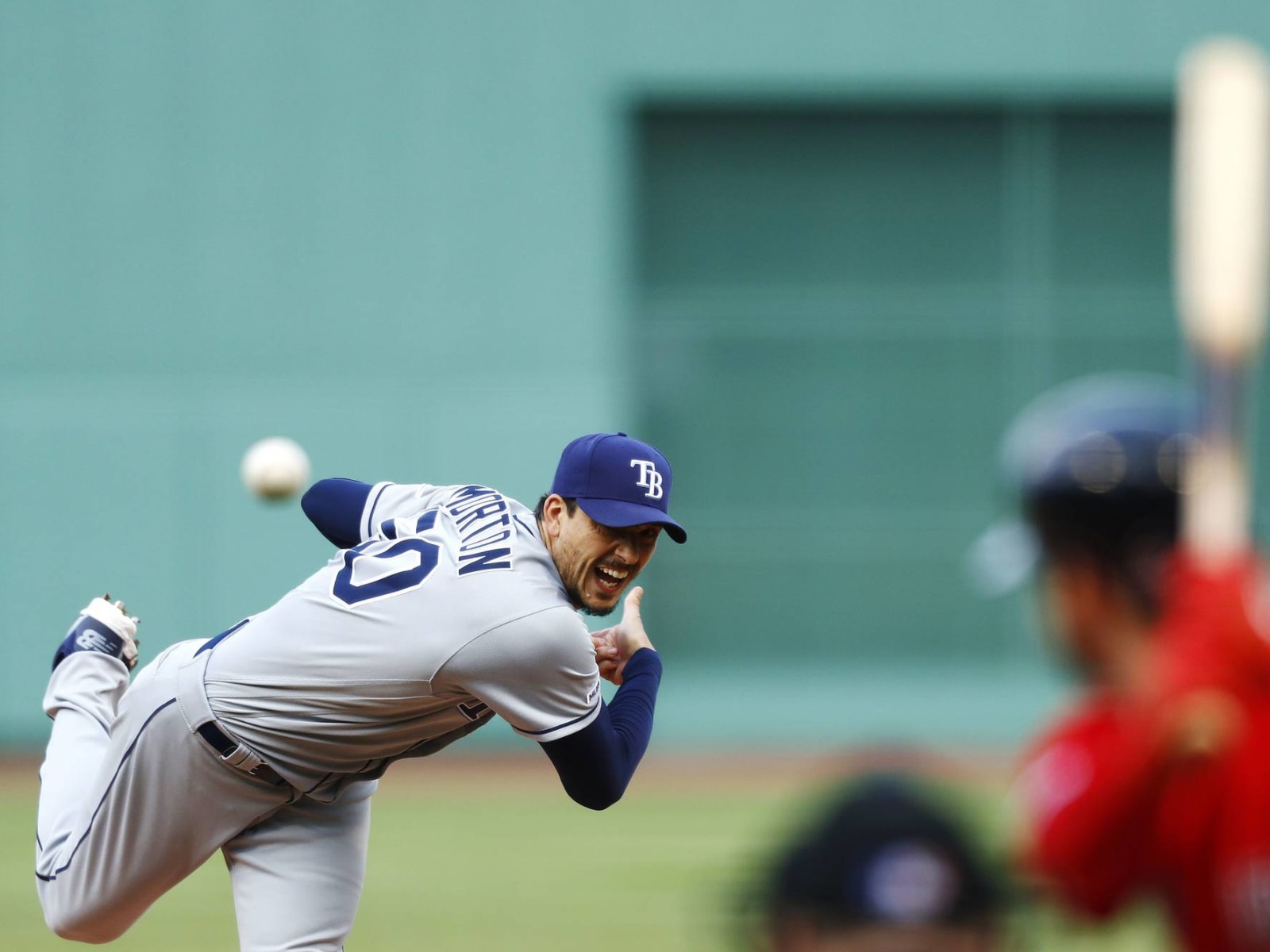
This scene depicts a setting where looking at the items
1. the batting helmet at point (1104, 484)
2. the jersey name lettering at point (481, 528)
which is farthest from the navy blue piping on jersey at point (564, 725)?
the batting helmet at point (1104, 484)

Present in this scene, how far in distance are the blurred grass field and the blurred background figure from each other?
9.79ft

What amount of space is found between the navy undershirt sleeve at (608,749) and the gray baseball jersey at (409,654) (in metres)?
0.05

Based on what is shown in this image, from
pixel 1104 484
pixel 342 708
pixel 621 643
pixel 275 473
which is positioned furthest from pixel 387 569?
pixel 1104 484

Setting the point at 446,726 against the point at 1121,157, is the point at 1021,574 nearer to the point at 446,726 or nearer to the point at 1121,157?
the point at 446,726

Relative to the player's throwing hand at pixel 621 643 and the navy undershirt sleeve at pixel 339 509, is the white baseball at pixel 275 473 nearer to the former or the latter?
the navy undershirt sleeve at pixel 339 509

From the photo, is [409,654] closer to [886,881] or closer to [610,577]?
[610,577]

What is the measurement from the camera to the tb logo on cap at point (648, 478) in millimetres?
4625

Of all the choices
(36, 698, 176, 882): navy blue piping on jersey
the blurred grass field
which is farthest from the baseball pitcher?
the blurred grass field

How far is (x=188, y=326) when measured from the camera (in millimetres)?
14758

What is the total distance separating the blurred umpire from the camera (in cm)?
199

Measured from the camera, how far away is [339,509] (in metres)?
5.20

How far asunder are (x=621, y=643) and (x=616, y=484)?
729 mm

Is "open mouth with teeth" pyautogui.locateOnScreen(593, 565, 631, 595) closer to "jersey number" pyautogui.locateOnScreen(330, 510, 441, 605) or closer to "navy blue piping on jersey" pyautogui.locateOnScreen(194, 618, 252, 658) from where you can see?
"jersey number" pyautogui.locateOnScreen(330, 510, 441, 605)

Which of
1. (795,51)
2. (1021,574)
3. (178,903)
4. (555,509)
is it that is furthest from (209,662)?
(795,51)
